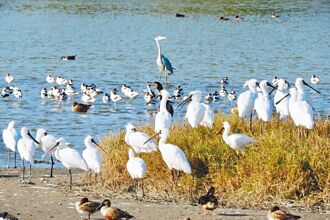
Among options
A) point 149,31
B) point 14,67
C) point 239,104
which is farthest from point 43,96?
point 149,31

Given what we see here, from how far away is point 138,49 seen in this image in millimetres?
38250

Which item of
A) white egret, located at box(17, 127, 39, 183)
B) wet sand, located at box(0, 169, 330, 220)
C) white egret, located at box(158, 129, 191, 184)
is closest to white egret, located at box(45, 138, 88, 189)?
wet sand, located at box(0, 169, 330, 220)

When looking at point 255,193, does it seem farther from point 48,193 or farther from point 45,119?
point 45,119

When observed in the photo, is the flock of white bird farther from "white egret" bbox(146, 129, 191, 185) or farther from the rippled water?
the rippled water

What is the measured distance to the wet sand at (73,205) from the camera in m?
10.6

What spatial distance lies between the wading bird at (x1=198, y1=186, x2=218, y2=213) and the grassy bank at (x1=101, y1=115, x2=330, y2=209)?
26.9 inches

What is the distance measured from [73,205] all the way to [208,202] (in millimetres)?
1799

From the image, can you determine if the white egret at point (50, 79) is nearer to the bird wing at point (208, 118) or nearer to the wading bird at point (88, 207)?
the bird wing at point (208, 118)

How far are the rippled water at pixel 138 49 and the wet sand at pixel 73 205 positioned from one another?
334 cm

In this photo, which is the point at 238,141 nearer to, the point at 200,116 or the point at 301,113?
the point at 301,113

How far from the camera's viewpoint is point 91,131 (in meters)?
19.2

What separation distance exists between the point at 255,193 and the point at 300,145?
39.4 inches

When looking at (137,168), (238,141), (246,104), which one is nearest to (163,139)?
(137,168)

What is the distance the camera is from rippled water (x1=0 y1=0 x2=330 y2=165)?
73.5 feet
